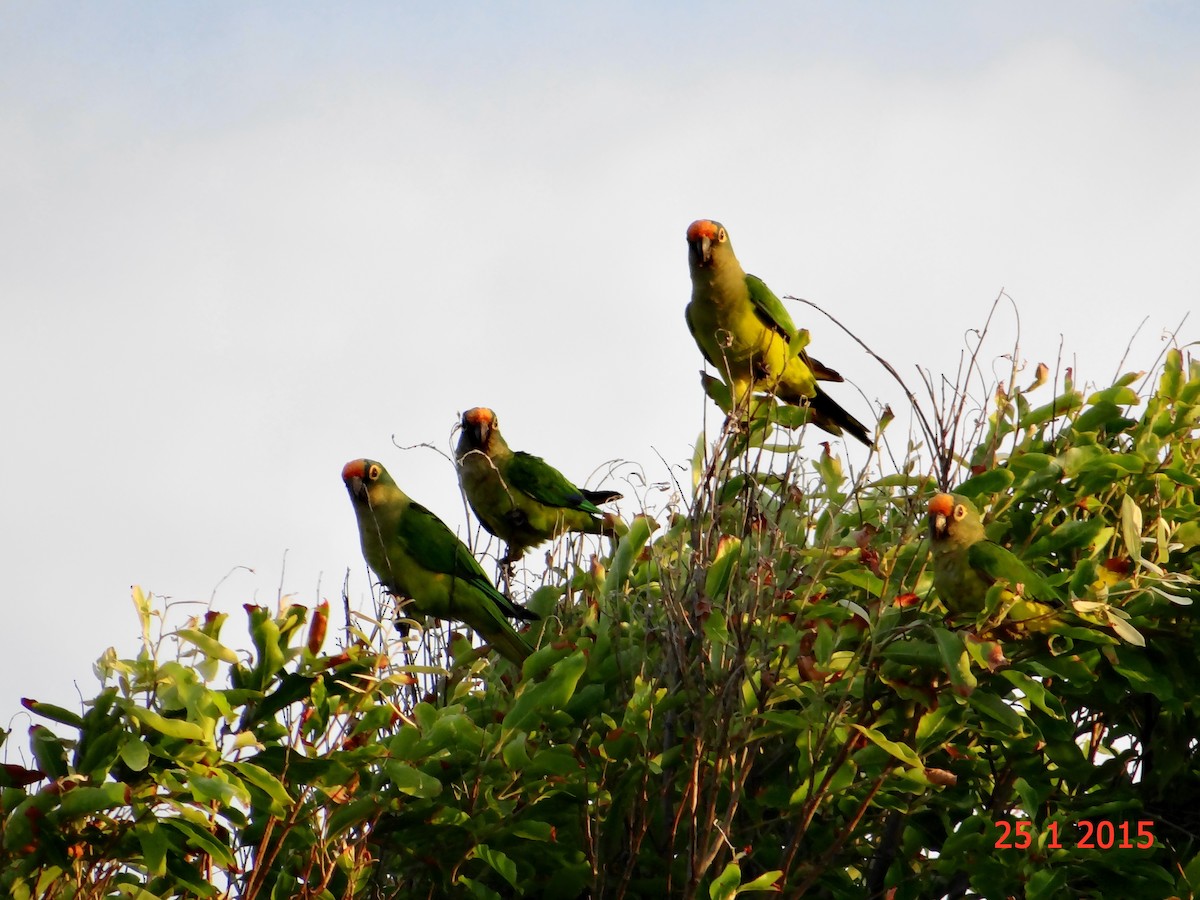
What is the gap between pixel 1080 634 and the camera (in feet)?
10.3

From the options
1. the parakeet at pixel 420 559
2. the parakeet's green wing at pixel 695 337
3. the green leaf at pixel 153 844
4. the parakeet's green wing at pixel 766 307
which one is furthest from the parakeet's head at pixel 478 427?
the green leaf at pixel 153 844

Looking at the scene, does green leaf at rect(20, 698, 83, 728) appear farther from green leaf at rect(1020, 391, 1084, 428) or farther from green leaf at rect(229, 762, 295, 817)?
green leaf at rect(1020, 391, 1084, 428)

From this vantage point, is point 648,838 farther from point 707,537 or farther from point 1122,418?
point 1122,418

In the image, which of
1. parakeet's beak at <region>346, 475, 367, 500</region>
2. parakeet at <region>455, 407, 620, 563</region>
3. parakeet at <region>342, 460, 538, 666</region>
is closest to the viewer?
parakeet at <region>342, 460, 538, 666</region>

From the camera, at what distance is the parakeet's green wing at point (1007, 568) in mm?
3033

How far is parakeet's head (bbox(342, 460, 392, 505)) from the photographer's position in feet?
19.8

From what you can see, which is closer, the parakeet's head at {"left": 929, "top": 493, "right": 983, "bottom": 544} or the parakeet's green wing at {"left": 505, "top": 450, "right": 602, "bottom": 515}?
the parakeet's head at {"left": 929, "top": 493, "right": 983, "bottom": 544}

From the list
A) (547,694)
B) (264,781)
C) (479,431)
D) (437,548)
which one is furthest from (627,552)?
(479,431)

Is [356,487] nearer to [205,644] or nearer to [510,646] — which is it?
[510,646]

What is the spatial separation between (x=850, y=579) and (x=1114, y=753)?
1.22 metres

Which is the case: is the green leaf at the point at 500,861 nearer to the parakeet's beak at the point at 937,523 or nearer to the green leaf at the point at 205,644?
the green leaf at the point at 205,644

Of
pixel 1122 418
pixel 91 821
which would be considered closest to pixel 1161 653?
pixel 1122 418

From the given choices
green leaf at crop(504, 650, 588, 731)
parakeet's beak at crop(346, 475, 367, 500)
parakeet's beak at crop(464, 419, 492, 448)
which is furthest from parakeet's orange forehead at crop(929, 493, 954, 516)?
parakeet's beak at crop(464, 419, 492, 448)

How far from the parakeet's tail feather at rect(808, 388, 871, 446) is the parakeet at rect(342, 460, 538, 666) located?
1799 mm
